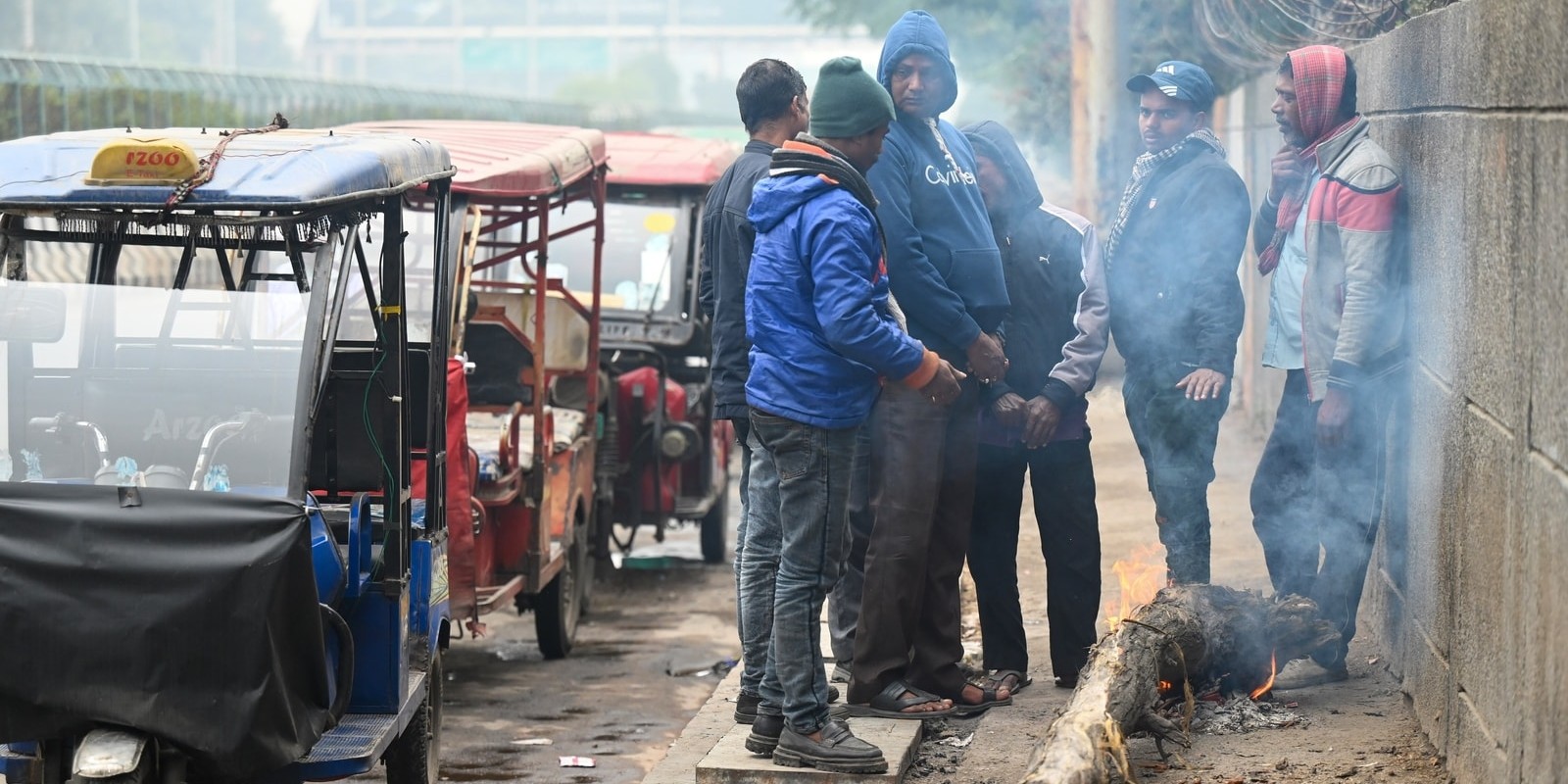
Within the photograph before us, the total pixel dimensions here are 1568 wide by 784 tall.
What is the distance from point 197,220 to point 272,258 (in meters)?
2.13

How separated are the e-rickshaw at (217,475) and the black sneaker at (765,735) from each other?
3.60ft

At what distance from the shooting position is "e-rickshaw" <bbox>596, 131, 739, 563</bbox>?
35.5ft

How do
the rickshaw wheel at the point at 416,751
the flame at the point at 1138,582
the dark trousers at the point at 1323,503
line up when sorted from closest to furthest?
1. the dark trousers at the point at 1323,503
2. the rickshaw wheel at the point at 416,751
3. the flame at the point at 1138,582

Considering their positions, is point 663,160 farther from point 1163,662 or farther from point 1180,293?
point 1163,662

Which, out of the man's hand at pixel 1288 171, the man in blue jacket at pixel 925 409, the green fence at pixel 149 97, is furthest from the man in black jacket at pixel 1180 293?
the green fence at pixel 149 97

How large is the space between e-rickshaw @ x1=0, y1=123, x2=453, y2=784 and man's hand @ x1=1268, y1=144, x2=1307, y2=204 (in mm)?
3032

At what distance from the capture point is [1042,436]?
5.96 m

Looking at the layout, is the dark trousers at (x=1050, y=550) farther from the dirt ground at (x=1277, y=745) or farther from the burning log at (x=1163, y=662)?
the burning log at (x=1163, y=662)

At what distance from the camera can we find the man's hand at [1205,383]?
6117 mm

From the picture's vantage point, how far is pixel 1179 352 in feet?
20.5

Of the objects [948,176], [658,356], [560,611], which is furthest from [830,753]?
[658,356]

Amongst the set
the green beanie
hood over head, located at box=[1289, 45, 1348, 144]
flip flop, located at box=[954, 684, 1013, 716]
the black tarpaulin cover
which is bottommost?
flip flop, located at box=[954, 684, 1013, 716]

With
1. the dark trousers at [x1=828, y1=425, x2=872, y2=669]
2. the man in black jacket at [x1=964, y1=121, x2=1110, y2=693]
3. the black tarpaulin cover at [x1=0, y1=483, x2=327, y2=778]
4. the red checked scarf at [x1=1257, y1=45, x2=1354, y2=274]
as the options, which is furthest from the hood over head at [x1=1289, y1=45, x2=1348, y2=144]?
the black tarpaulin cover at [x1=0, y1=483, x2=327, y2=778]

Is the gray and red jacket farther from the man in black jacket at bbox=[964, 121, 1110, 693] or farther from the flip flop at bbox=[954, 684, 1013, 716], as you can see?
the flip flop at bbox=[954, 684, 1013, 716]
